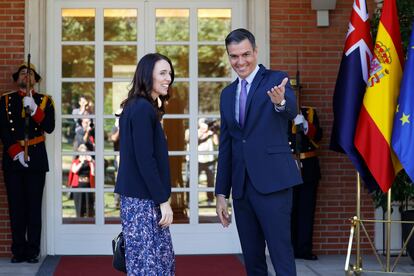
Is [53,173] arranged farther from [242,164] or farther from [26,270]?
[242,164]

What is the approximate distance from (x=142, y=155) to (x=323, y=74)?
4.20m

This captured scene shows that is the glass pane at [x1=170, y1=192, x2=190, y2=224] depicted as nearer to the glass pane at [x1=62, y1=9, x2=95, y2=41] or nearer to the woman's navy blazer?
the glass pane at [x1=62, y1=9, x2=95, y2=41]

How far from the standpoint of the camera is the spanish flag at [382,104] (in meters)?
6.28

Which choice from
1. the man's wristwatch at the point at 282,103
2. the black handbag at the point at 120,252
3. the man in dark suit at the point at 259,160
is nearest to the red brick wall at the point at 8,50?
the black handbag at the point at 120,252

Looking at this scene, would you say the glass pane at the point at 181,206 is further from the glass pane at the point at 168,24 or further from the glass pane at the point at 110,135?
the glass pane at the point at 168,24

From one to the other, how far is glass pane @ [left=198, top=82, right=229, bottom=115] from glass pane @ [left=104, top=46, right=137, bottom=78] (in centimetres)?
74

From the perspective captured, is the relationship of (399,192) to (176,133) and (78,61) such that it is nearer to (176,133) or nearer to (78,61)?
(176,133)

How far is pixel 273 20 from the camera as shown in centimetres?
805

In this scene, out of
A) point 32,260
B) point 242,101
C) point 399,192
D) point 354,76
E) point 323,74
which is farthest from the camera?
point 323,74

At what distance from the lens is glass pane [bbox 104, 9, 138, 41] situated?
27.0ft

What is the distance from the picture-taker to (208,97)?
27.3 ft

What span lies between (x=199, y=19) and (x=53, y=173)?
2101 mm

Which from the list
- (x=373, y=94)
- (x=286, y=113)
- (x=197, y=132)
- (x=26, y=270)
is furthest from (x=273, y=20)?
(x=286, y=113)

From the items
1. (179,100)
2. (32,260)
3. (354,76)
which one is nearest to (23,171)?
(32,260)
